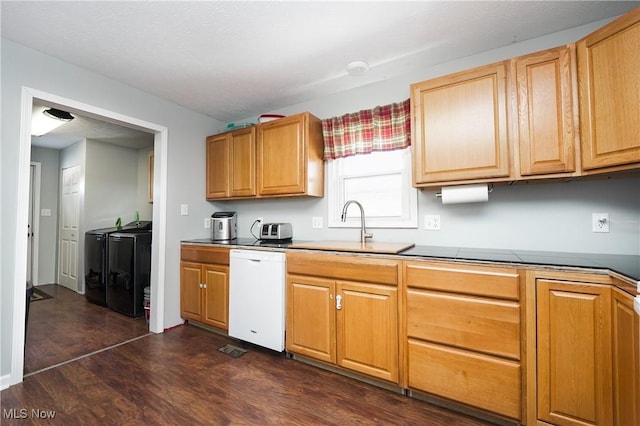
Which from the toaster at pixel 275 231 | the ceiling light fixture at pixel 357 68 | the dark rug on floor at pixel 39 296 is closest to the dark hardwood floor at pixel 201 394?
the toaster at pixel 275 231

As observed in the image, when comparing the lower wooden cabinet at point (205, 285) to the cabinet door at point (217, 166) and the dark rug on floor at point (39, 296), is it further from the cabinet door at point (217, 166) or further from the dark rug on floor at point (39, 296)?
the dark rug on floor at point (39, 296)

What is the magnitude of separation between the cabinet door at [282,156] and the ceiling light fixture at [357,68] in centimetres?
57

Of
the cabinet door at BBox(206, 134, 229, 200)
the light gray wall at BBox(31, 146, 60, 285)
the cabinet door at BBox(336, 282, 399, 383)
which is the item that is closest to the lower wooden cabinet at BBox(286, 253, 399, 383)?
the cabinet door at BBox(336, 282, 399, 383)

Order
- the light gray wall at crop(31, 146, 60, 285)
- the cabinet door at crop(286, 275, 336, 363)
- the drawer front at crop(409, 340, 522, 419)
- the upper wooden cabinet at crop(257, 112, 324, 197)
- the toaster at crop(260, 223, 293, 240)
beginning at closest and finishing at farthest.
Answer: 1. the drawer front at crop(409, 340, 522, 419)
2. the cabinet door at crop(286, 275, 336, 363)
3. the upper wooden cabinet at crop(257, 112, 324, 197)
4. the toaster at crop(260, 223, 293, 240)
5. the light gray wall at crop(31, 146, 60, 285)

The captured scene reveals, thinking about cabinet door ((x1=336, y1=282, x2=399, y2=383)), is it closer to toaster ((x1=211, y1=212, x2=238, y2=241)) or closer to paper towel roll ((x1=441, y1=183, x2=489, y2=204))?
paper towel roll ((x1=441, y1=183, x2=489, y2=204))

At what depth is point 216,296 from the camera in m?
2.66

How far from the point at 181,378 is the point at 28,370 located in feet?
3.75

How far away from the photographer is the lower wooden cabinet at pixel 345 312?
5.84ft

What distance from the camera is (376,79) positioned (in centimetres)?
245

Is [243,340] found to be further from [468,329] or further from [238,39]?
[238,39]

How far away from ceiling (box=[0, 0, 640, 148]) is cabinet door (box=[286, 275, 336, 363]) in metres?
1.72

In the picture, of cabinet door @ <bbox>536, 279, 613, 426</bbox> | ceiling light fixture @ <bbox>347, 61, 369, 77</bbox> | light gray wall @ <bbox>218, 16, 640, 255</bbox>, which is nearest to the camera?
cabinet door @ <bbox>536, 279, 613, 426</bbox>

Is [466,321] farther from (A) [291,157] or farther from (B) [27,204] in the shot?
(B) [27,204]

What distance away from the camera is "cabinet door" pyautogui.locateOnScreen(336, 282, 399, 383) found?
69.6 inches
